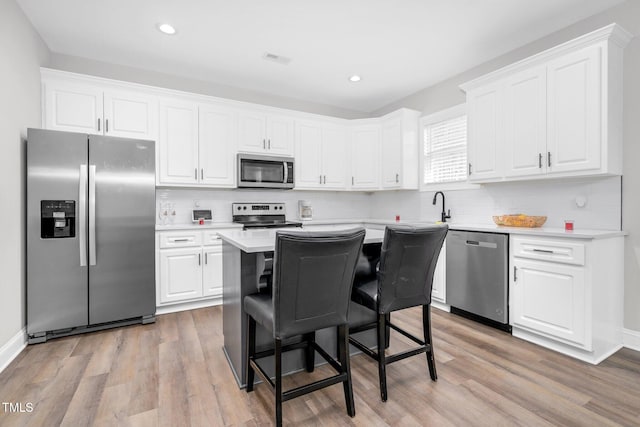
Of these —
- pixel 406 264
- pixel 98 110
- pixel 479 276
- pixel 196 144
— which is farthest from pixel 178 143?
pixel 479 276

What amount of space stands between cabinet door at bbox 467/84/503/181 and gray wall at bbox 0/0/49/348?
4.12m

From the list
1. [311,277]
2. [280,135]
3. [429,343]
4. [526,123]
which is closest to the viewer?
[311,277]

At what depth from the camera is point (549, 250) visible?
2496 mm

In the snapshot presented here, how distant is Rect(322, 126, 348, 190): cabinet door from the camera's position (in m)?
4.68

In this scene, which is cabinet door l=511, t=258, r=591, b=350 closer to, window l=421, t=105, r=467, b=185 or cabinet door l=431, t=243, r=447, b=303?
cabinet door l=431, t=243, r=447, b=303

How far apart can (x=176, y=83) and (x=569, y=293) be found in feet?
15.1

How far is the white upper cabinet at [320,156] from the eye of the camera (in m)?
4.48

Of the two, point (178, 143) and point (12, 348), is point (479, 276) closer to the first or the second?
point (178, 143)

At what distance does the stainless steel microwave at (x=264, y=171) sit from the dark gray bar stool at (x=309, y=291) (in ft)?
8.20

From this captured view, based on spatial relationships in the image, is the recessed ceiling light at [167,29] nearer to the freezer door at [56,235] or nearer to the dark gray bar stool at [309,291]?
the freezer door at [56,235]

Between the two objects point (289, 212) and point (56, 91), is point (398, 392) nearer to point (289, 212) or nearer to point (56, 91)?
point (289, 212)

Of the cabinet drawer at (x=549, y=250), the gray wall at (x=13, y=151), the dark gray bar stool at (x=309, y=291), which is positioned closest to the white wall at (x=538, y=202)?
the cabinet drawer at (x=549, y=250)

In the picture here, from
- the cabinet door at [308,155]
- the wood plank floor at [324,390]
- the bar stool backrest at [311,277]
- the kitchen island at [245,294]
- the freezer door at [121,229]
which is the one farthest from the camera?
the cabinet door at [308,155]

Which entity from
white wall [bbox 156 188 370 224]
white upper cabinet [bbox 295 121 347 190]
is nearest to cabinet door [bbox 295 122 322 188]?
white upper cabinet [bbox 295 121 347 190]
